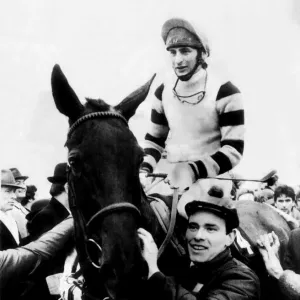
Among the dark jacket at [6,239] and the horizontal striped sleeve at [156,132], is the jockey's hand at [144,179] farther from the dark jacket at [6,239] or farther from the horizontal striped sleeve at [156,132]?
the dark jacket at [6,239]

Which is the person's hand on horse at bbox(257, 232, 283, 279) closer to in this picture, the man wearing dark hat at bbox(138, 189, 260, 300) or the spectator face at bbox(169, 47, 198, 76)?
the man wearing dark hat at bbox(138, 189, 260, 300)

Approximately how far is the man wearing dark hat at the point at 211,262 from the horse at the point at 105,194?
231 millimetres

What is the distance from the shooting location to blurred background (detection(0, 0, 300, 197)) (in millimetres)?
3566

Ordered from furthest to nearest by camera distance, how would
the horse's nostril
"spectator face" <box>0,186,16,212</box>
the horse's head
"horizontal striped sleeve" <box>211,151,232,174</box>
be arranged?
"spectator face" <box>0,186,16,212</box>, "horizontal striped sleeve" <box>211,151,232,174</box>, the horse's nostril, the horse's head

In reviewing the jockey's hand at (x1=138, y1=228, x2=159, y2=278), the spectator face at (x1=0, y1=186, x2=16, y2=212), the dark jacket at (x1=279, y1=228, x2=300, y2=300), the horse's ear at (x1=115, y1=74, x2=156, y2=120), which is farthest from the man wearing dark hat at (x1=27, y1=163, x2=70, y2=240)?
the dark jacket at (x1=279, y1=228, x2=300, y2=300)

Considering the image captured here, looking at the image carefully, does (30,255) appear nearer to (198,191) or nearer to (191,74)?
(198,191)

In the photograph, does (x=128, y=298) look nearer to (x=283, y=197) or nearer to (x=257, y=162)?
(x=257, y=162)

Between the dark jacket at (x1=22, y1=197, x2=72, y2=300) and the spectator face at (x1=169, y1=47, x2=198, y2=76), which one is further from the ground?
the spectator face at (x1=169, y1=47, x2=198, y2=76)

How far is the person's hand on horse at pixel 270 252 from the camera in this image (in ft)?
10.6

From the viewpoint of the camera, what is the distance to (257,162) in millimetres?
3730

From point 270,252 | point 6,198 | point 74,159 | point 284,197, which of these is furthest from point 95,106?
point 284,197

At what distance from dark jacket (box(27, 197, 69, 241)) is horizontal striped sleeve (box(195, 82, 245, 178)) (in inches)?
45.6

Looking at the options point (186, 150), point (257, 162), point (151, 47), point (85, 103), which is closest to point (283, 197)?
point (257, 162)

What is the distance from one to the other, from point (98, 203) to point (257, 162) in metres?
1.93
